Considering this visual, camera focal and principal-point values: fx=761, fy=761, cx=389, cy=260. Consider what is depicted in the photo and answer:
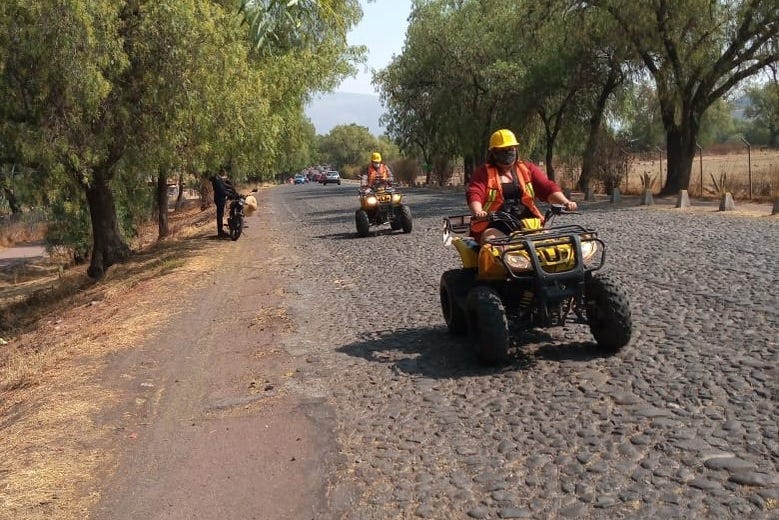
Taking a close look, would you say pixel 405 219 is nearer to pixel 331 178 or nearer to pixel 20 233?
pixel 20 233

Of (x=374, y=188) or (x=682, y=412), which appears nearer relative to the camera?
(x=682, y=412)

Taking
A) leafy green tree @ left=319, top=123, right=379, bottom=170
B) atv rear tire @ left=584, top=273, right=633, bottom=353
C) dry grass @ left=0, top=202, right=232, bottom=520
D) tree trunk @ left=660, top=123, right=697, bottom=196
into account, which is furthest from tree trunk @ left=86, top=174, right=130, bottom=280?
leafy green tree @ left=319, top=123, right=379, bottom=170

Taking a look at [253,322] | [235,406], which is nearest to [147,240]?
[253,322]

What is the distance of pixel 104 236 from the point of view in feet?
59.2

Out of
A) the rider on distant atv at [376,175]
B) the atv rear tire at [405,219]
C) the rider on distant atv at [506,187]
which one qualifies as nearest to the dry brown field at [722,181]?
the atv rear tire at [405,219]

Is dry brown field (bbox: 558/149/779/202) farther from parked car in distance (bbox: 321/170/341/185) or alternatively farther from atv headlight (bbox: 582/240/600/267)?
parked car in distance (bbox: 321/170/341/185)

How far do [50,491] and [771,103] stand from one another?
86.9 feet

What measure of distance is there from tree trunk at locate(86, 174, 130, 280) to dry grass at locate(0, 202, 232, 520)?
510mm

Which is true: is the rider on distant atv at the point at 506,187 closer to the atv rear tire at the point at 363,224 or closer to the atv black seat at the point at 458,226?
the atv black seat at the point at 458,226

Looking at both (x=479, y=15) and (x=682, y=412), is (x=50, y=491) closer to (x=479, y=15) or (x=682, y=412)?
(x=682, y=412)

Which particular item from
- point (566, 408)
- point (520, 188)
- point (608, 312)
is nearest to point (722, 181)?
point (520, 188)

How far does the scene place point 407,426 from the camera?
214 inches

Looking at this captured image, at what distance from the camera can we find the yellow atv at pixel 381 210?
17844 millimetres

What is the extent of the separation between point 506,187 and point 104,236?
13.5 meters
